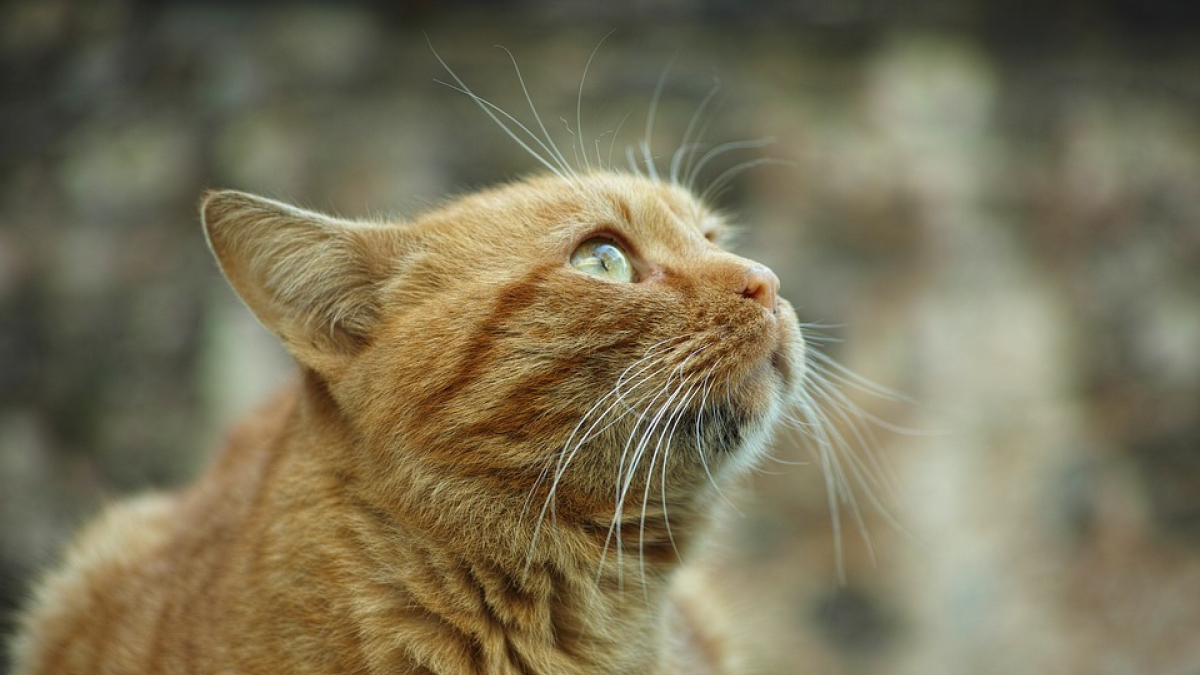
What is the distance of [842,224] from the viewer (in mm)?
5898

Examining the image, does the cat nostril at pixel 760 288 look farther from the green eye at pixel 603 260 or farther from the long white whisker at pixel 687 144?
the long white whisker at pixel 687 144

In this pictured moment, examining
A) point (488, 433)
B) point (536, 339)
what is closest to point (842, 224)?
point (536, 339)

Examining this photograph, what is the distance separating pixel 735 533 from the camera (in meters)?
5.77

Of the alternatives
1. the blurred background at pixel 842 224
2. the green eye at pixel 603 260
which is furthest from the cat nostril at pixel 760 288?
the blurred background at pixel 842 224

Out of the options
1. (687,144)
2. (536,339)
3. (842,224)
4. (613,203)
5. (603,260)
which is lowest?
(536,339)

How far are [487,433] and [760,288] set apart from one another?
719 millimetres

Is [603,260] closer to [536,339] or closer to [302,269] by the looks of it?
[536,339]

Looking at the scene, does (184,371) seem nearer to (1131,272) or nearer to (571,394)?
(571,394)

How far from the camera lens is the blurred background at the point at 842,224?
17.7 feet

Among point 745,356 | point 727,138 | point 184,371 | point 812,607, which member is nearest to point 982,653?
point 812,607

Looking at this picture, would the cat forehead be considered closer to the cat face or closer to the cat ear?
the cat face

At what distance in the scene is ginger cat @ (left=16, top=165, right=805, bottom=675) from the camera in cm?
236

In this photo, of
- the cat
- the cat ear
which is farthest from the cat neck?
the cat ear

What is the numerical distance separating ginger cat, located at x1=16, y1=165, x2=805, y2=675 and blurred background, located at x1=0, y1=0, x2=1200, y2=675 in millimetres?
2951
